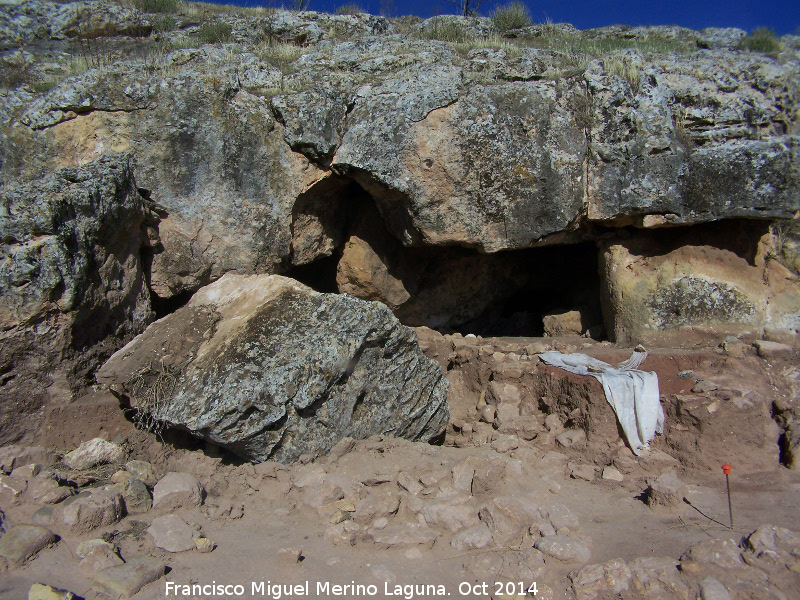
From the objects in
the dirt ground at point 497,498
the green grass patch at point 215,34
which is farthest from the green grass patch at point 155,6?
the dirt ground at point 497,498

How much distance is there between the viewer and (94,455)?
3439 millimetres

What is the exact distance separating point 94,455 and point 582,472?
2.98 m

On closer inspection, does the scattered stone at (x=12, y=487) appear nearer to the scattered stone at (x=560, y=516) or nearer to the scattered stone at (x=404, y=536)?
the scattered stone at (x=404, y=536)

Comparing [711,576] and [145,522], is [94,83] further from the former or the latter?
[711,576]

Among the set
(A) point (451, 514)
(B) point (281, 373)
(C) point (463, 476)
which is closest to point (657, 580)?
(A) point (451, 514)

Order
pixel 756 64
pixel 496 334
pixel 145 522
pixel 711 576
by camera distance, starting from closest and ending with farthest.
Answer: pixel 711 576
pixel 145 522
pixel 756 64
pixel 496 334

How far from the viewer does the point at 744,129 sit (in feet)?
15.4

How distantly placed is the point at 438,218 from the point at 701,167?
2.06 meters

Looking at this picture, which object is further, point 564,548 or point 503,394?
point 503,394

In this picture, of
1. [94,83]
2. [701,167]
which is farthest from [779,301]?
[94,83]

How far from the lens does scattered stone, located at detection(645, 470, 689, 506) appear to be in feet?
10.8

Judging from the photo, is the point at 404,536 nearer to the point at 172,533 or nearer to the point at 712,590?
the point at 172,533

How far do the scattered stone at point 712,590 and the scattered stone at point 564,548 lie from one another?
477 mm

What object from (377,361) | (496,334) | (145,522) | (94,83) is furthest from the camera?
(496,334)
